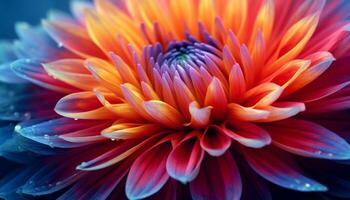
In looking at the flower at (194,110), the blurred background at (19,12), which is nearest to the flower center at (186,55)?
the flower at (194,110)

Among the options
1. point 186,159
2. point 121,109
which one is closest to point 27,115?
point 121,109

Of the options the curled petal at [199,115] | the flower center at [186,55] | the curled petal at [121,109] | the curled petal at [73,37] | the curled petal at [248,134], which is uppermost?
the curled petal at [73,37]

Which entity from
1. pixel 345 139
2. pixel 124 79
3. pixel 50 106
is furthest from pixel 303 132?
pixel 50 106

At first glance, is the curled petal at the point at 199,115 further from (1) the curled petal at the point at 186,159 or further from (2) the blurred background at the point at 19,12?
(2) the blurred background at the point at 19,12

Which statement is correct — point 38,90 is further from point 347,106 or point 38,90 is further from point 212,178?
point 347,106

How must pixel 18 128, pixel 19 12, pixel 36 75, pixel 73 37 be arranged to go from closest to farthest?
pixel 18 128 < pixel 36 75 < pixel 73 37 < pixel 19 12

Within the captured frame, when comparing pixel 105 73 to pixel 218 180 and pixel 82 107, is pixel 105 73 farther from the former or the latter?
pixel 218 180

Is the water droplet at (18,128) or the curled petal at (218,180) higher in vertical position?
the water droplet at (18,128)
